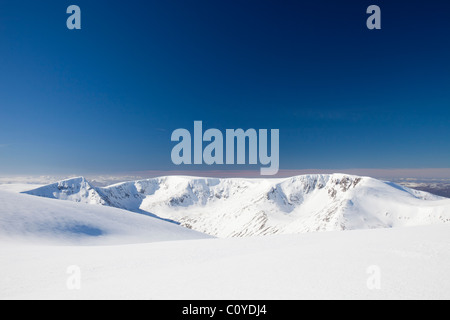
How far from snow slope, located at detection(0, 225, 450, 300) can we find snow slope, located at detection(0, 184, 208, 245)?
15.9m

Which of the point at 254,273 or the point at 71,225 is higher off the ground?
the point at 254,273

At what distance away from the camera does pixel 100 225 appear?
3238 cm

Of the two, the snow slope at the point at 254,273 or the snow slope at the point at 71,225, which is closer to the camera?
the snow slope at the point at 254,273

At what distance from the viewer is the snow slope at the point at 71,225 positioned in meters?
25.0

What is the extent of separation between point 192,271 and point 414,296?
6232 millimetres

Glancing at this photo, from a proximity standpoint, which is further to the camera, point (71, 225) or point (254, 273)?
point (71, 225)

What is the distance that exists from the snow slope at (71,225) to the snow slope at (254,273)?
15.9 metres

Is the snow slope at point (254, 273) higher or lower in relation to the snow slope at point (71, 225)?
higher

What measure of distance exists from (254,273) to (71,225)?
2909 centimetres

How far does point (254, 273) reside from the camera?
802 cm
